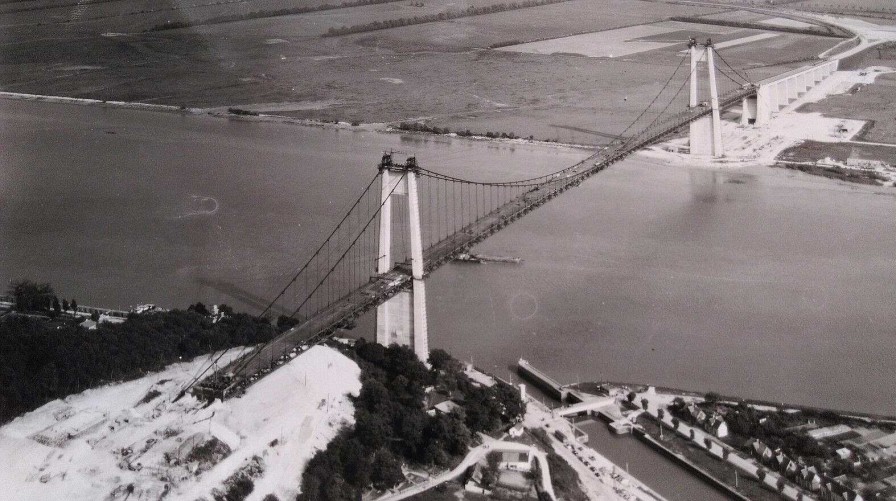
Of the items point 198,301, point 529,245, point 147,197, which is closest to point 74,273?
point 198,301

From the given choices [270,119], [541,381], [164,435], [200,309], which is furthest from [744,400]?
[270,119]

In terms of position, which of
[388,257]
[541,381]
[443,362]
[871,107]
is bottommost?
[541,381]

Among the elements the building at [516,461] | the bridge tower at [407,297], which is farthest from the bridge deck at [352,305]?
the building at [516,461]

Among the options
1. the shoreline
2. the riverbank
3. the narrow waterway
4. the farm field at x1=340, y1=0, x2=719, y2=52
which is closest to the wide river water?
the shoreline

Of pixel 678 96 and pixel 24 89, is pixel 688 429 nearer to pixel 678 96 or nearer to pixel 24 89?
pixel 678 96

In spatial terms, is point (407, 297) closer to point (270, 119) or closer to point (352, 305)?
point (352, 305)

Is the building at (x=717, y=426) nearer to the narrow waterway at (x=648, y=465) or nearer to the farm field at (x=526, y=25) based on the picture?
the narrow waterway at (x=648, y=465)
